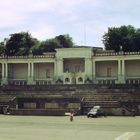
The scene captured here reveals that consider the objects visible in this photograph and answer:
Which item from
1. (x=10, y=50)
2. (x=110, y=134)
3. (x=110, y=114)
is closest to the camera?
(x=110, y=134)

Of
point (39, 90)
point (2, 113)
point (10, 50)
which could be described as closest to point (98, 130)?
point (2, 113)

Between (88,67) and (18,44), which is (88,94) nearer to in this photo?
(88,67)

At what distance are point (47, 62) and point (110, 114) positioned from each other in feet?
96.9

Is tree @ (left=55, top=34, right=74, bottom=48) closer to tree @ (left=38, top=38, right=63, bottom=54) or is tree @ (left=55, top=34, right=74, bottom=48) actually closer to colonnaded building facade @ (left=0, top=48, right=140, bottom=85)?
tree @ (left=38, top=38, right=63, bottom=54)

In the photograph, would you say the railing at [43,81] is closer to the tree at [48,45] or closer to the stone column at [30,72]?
the stone column at [30,72]

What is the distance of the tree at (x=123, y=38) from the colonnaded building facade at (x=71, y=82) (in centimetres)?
1199

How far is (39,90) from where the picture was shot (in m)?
68.2

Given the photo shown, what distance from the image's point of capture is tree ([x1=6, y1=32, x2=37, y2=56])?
4195 inches

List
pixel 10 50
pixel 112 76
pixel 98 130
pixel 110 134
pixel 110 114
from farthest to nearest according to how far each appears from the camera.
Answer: pixel 10 50 → pixel 112 76 → pixel 110 114 → pixel 98 130 → pixel 110 134

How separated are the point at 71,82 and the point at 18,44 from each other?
29.5 metres

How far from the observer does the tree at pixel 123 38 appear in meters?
94.4

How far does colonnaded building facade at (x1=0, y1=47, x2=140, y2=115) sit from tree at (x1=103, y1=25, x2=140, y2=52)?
12.0 metres

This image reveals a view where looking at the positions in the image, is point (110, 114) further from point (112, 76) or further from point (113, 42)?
point (113, 42)

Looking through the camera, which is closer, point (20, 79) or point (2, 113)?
point (2, 113)
